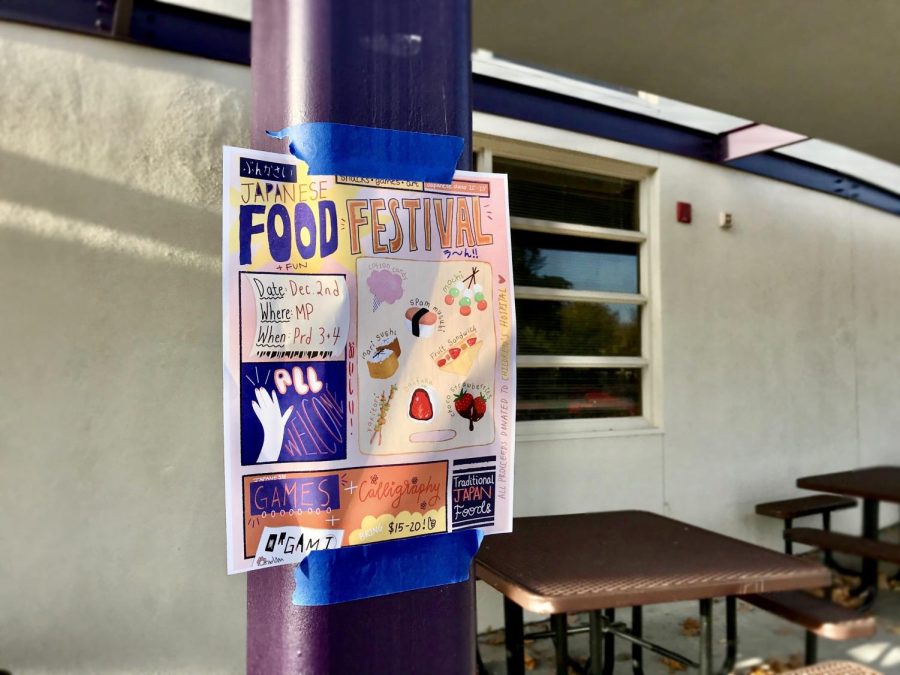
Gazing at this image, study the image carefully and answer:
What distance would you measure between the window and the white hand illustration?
3154mm

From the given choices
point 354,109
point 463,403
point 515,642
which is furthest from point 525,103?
point 463,403

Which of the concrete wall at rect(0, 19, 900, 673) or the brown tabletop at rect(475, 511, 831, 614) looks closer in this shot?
the brown tabletop at rect(475, 511, 831, 614)

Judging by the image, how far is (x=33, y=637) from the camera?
2.89 m

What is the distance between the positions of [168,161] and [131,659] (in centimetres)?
222

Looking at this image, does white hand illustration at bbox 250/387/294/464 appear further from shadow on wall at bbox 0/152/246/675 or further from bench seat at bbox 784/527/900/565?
bench seat at bbox 784/527/900/565

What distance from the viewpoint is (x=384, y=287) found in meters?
1.40

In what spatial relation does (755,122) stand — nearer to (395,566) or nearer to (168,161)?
(168,161)

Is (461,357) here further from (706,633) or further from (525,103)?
(525,103)

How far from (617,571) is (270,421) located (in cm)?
156

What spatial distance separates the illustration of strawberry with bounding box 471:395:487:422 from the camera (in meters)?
1.47

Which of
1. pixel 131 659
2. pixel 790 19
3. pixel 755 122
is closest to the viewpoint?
pixel 131 659

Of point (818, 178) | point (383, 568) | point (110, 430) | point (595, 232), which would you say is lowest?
point (383, 568)

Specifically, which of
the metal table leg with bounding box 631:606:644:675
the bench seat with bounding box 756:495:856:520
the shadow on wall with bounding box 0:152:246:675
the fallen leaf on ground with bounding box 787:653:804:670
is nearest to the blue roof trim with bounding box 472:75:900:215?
the shadow on wall with bounding box 0:152:246:675

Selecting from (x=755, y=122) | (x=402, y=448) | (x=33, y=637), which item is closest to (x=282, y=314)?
(x=402, y=448)
